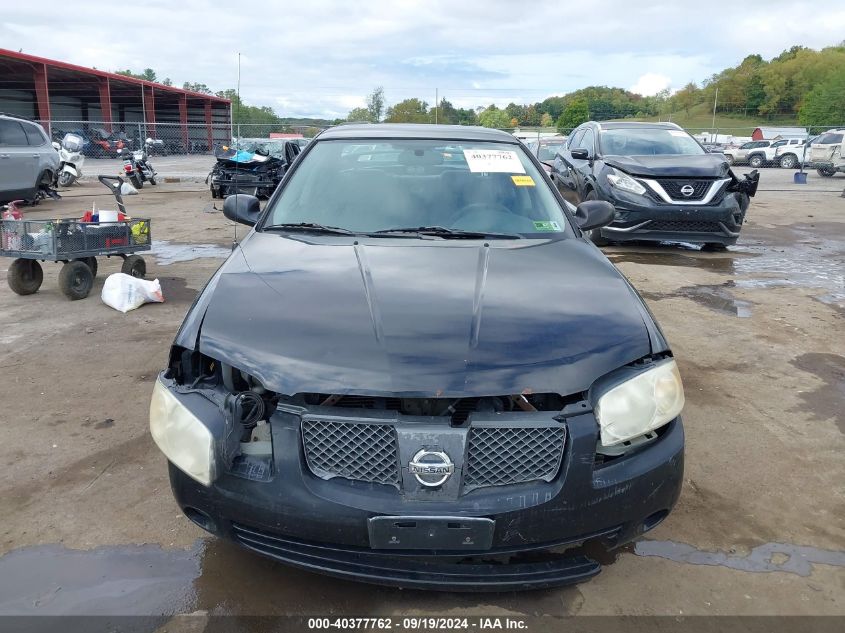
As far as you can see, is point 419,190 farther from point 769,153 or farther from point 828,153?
point 769,153

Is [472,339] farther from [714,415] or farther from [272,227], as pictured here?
[714,415]

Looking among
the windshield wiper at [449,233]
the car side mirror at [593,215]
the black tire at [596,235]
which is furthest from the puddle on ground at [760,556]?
the black tire at [596,235]

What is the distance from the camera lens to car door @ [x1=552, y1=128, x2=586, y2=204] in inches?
382

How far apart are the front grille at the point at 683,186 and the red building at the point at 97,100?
2130cm

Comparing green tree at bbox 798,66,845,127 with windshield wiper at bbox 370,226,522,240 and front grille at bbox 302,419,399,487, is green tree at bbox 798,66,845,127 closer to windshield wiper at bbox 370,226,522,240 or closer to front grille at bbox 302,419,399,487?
windshield wiper at bbox 370,226,522,240

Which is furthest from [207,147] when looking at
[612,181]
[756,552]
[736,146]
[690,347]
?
[756,552]

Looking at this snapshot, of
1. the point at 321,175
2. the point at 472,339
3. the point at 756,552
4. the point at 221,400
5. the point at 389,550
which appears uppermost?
the point at 321,175

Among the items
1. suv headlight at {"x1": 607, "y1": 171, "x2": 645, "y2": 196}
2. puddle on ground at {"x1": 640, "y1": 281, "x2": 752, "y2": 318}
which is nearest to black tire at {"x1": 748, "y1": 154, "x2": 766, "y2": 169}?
suv headlight at {"x1": 607, "y1": 171, "x2": 645, "y2": 196}

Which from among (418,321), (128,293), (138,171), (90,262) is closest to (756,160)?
(138,171)

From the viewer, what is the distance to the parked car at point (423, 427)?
1.94 m

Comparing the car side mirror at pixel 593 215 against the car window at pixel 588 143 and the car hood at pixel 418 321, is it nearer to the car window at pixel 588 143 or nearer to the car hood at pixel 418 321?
the car hood at pixel 418 321

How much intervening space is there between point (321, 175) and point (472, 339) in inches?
73.3

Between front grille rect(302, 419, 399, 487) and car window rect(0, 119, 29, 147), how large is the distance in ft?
41.1

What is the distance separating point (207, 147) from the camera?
33.4 m
